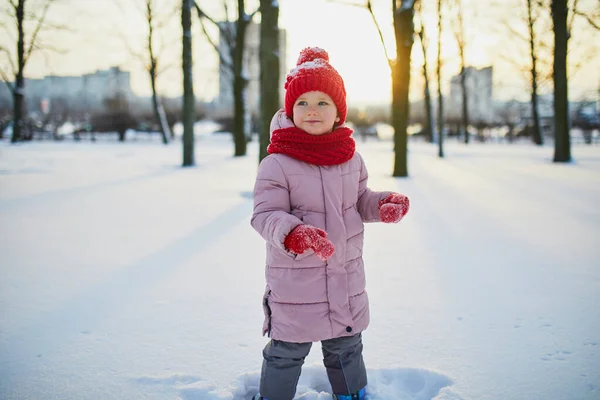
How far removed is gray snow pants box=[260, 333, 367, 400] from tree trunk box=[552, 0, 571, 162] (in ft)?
42.0

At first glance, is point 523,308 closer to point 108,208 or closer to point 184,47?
point 108,208

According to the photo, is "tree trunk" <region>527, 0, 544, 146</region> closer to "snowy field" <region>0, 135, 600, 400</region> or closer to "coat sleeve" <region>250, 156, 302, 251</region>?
"snowy field" <region>0, 135, 600, 400</region>

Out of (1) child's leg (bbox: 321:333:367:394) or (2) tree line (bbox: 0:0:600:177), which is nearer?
(1) child's leg (bbox: 321:333:367:394)

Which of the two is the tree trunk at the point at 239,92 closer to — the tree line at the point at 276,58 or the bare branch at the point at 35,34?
the tree line at the point at 276,58

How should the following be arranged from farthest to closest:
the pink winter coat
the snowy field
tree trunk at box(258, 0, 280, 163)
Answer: tree trunk at box(258, 0, 280, 163) < the snowy field < the pink winter coat

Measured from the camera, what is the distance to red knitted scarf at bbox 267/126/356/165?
5.65 ft

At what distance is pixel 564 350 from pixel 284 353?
1.53 metres

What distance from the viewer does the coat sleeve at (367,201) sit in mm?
1880

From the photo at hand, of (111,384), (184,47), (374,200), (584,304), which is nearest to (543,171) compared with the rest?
(584,304)

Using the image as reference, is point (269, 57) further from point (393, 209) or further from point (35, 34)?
point (35, 34)

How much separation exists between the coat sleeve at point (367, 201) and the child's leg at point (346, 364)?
52 centimetres

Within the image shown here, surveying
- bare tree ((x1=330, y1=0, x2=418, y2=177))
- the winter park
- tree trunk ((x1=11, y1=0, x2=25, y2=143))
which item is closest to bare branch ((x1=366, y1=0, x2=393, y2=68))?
bare tree ((x1=330, y1=0, x2=418, y2=177))

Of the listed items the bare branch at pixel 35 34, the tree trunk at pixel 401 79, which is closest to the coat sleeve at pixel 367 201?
the tree trunk at pixel 401 79

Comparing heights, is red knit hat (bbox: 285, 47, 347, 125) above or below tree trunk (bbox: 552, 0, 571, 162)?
below
